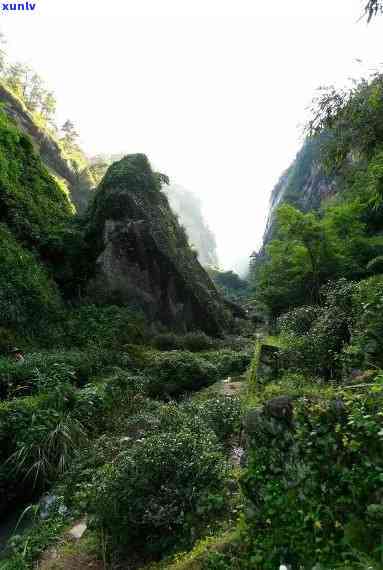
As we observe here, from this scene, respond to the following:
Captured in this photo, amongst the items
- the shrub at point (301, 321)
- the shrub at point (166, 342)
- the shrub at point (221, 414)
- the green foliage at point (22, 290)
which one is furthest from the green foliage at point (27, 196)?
the shrub at point (221, 414)

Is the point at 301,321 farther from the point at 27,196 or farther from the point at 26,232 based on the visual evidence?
the point at 27,196

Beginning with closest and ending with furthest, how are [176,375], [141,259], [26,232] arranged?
1. [176,375]
2. [26,232]
3. [141,259]

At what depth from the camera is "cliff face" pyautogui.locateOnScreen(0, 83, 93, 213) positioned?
36.7 m

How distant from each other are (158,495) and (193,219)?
11304 cm

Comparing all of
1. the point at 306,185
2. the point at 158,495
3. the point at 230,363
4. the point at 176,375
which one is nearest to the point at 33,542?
the point at 158,495

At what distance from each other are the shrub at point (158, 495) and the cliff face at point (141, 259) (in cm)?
1339

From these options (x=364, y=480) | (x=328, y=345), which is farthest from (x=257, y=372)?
(x=364, y=480)

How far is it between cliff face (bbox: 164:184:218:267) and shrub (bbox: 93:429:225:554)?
318ft

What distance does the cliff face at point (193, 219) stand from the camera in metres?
107

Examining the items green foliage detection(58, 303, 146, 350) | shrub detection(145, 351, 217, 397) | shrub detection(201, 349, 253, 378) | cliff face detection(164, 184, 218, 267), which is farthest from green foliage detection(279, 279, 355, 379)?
cliff face detection(164, 184, 218, 267)

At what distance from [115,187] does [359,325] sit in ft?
54.9

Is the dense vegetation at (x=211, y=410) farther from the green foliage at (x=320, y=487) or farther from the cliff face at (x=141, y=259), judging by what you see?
the cliff face at (x=141, y=259)

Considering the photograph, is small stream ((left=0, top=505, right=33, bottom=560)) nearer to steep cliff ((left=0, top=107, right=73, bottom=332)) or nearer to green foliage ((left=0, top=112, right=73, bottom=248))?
steep cliff ((left=0, top=107, right=73, bottom=332))

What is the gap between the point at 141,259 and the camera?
1897 centimetres
